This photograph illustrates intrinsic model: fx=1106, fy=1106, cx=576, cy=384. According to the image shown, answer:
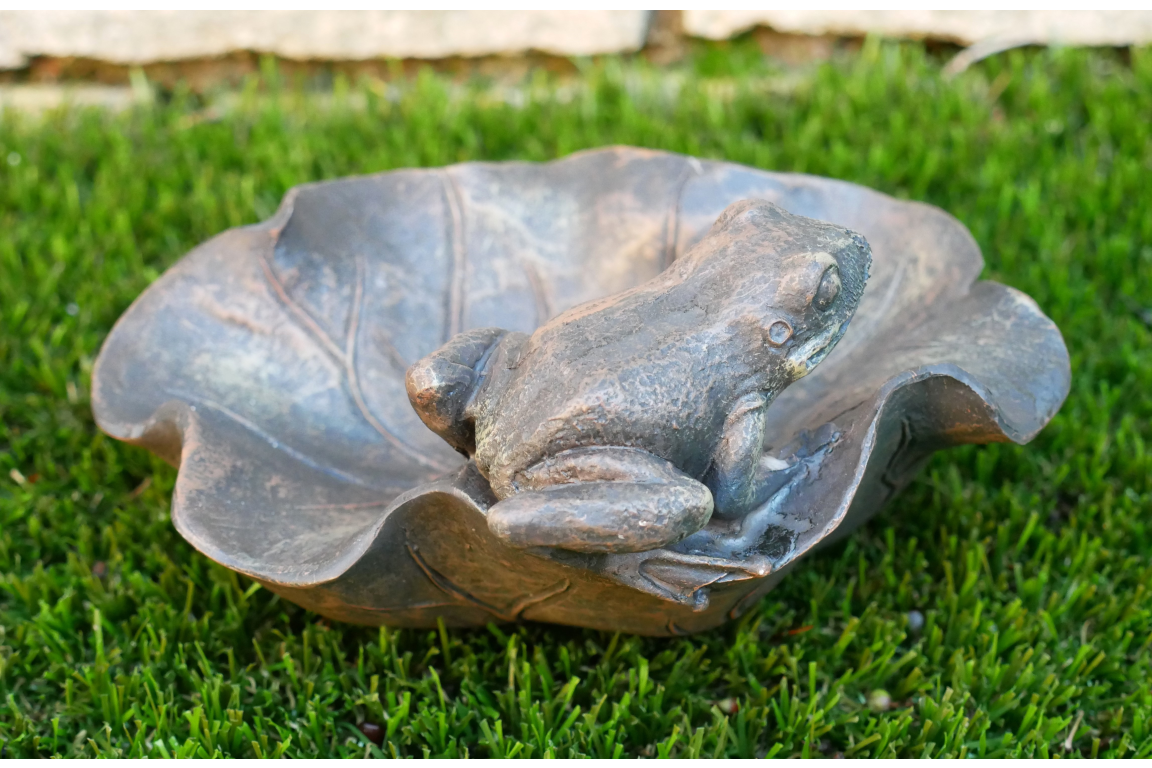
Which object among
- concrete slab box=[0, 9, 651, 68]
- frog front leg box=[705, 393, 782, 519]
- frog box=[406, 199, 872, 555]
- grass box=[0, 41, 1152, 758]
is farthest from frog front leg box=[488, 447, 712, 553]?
concrete slab box=[0, 9, 651, 68]

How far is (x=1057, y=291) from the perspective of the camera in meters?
3.02

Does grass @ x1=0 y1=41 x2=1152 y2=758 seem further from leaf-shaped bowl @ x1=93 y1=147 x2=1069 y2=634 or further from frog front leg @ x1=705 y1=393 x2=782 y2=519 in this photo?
frog front leg @ x1=705 y1=393 x2=782 y2=519

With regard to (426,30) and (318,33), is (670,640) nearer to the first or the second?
(426,30)

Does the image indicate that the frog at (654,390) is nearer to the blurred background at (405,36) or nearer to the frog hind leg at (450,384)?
the frog hind leg at (450,384)

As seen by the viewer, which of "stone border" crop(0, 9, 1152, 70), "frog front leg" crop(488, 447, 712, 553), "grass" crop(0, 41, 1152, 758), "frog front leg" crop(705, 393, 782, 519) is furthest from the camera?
"stone border" crop(0, 9, 1152, 70)

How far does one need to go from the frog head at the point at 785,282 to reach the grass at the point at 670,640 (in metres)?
0.68

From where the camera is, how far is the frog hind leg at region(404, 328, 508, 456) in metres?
1.90

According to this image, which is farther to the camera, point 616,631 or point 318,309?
point 318,309

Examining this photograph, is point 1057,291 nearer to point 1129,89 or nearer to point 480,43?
point 1129,89

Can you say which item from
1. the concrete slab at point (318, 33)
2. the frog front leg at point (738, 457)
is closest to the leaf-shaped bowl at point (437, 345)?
the frog front leg at point (738, 457)

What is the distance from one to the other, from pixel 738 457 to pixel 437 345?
936 millimetres

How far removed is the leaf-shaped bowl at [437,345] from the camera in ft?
6.09

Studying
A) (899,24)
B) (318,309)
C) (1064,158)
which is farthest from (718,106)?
(318,309)

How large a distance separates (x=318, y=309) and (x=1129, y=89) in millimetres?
2908
